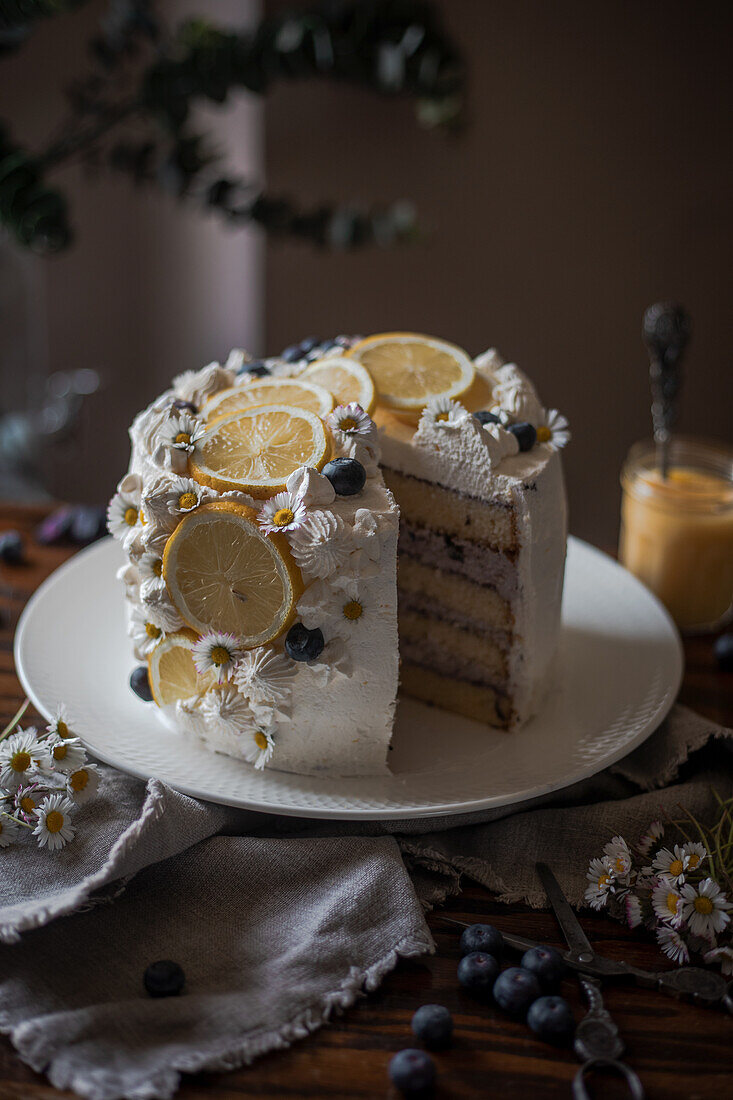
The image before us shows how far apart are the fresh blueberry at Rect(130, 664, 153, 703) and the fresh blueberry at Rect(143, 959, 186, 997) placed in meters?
0.66

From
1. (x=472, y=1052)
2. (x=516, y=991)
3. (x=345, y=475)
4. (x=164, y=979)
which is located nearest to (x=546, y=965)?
(x=516, y=991)

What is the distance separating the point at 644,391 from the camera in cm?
476

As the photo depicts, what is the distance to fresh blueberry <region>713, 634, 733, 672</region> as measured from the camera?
2498 mm

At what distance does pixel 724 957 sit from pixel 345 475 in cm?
104

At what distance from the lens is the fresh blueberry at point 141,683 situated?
2.15 metres

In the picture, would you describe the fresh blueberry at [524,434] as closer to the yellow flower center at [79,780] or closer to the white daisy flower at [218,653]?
the white daisy flower at [218,653]

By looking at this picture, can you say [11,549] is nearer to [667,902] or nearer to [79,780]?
[79,780]

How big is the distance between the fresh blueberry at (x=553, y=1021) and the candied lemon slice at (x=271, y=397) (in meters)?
1.17

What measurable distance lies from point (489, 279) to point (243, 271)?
1.13 m

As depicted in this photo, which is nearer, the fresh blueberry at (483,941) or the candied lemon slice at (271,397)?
the fresh blueberry at (483,941)

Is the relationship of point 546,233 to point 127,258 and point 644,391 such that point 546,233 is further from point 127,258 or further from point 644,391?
point 127,258

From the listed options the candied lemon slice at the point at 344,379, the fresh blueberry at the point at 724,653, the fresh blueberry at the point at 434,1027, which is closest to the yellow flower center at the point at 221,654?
the candied lemon slice at the point at 344,379

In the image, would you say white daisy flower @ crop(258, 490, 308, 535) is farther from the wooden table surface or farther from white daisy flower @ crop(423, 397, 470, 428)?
the wooden table surface

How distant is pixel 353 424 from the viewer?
206 cm
